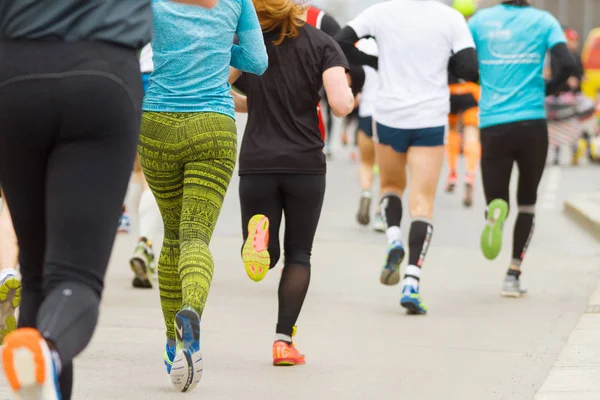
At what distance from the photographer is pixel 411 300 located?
7781mm

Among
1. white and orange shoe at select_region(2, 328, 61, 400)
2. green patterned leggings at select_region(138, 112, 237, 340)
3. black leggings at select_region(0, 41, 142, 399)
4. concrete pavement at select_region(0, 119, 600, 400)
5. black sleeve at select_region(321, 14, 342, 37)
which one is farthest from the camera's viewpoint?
black sleeve at select_region(321, 14, 342, 37)

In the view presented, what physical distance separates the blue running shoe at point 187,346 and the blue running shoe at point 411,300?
3.11m

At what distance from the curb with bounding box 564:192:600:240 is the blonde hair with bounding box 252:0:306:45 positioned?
668 cm

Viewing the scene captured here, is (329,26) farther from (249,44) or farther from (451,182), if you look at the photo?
(451,182)

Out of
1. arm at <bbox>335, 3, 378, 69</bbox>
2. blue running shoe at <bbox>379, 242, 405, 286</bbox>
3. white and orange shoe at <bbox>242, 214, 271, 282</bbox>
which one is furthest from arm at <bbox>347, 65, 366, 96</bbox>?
white and orange shoe at <bbox>242, 214, 271, 282</bbox>

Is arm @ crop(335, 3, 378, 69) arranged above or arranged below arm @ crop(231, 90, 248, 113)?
below

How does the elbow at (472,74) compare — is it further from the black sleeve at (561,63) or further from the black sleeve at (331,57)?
the black sleeve at (331,57)

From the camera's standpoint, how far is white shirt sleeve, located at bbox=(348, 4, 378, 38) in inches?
316

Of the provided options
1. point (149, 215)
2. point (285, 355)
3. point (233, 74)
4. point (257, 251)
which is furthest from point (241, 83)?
point (149, 215)

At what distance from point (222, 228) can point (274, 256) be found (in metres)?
6.28

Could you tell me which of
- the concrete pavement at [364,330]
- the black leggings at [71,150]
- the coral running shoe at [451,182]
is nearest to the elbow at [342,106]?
the concrete pavement at [364,330]

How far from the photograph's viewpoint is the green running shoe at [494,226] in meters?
8.59

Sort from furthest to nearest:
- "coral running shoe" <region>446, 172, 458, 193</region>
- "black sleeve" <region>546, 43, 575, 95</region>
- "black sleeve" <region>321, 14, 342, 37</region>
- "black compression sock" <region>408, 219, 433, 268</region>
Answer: "coral running shoe" <region>446, 172, 458, 193</region> → "black sleeve" <region>546, 43, 575, 95</region> → "black compression sock" <region>408, 219, 433, 268</region> → "black sleeve" <region>321, 14, 342, 37</region>

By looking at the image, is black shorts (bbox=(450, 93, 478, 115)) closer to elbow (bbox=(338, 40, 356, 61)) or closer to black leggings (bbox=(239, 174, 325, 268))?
elbow (bbox=(338, 40, 356, 61))
